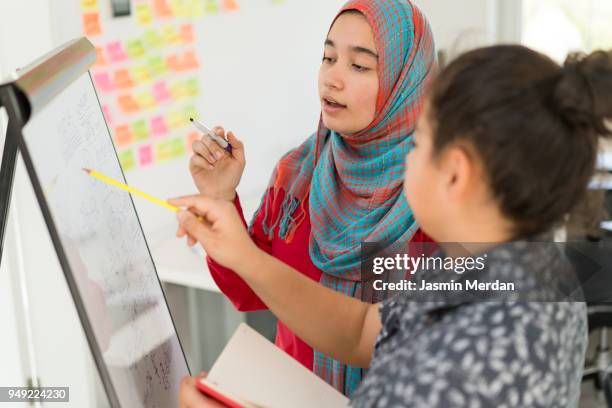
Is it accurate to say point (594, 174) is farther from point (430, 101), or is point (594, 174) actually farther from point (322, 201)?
point (322, 201)

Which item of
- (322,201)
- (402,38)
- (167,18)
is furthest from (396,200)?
(167,18)

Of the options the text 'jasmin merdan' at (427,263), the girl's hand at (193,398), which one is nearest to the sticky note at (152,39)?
the text 'jasmin merdan' at (427,263)

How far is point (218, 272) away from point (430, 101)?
724 millimetres

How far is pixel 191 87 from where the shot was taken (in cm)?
280

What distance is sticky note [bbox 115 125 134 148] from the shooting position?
253cm

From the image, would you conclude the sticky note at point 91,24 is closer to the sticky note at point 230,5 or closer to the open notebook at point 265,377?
the sticky note at point 230,5

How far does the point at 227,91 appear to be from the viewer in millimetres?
2959

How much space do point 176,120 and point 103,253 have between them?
1.68 metres

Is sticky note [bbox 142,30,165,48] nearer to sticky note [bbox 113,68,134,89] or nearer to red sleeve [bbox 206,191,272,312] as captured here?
sticky note [bbox 113,68,134,89]

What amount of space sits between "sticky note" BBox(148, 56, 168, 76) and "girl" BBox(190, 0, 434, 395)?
3.86ft

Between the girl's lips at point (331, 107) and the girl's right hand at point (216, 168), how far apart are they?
19 cm

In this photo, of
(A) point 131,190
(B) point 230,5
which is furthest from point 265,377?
(B) point 230,5

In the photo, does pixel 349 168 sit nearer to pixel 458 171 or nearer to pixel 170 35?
pixel 458 171

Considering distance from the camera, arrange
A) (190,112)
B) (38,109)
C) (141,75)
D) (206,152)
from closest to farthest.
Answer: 1. (38,109)
2. (206,152)
3. (141,75)
4. (190,112)
